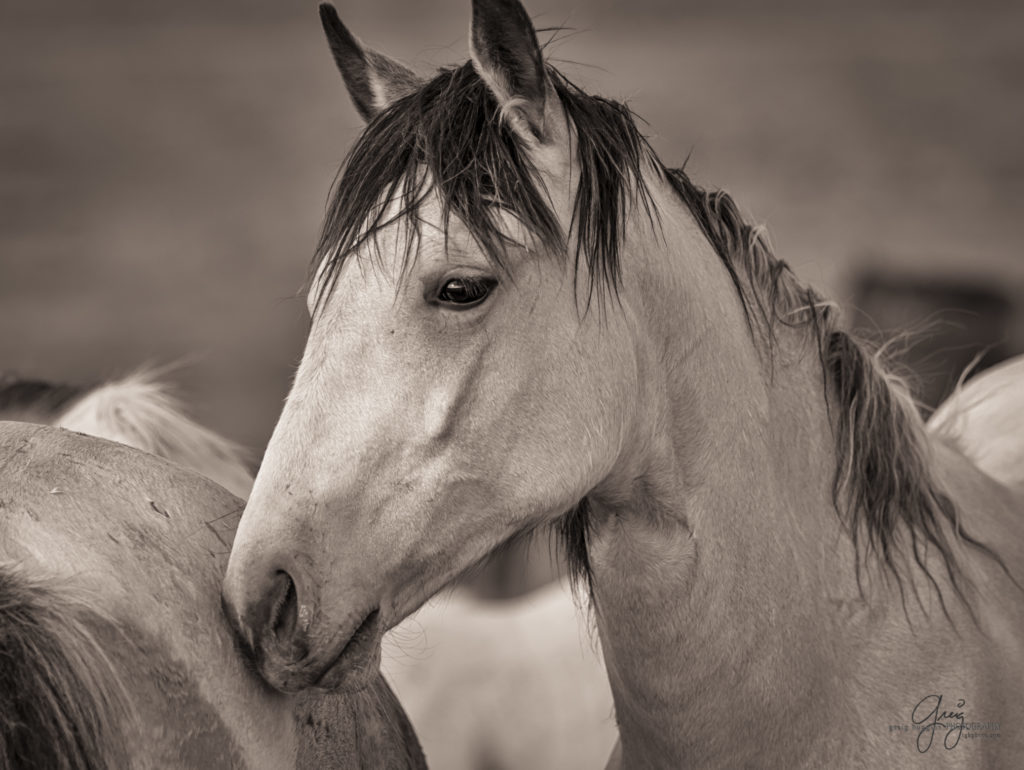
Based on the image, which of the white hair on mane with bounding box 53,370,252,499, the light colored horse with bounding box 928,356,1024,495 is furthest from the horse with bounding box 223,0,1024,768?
the white hair on mane with bounding box 53,370,252,499

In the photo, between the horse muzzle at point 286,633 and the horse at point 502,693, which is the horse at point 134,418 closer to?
the horse muzzle at point 286,633

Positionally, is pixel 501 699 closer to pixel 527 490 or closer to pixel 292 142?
pixel 527 490

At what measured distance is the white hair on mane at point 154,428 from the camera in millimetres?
2350

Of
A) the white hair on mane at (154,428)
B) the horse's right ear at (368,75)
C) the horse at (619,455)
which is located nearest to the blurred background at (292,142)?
the white hair on mane at (154,428)

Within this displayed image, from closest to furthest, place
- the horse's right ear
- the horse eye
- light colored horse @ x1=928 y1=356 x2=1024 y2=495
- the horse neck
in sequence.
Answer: the horse eye, the horse neck, the horse's right ear, light colored horse @ x1=928 y1=356 x2=1024 y2=495

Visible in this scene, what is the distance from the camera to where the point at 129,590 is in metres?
1.39

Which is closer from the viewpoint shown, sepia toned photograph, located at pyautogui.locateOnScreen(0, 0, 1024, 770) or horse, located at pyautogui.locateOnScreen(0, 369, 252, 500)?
sepia toned photograph, located at pyautogui.locateOnScreen(0, 0, 1024, 770)

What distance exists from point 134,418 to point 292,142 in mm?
7176

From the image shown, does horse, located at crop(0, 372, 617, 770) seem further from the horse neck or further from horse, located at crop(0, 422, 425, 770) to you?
horse, located at crop(0, 422, 425, 770)

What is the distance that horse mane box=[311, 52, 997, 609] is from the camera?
5.31ft

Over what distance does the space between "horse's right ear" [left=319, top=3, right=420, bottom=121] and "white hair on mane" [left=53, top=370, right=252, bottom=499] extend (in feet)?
2.86

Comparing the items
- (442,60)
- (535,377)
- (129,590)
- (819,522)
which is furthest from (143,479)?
(442,60)
